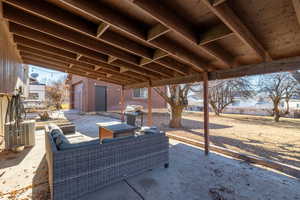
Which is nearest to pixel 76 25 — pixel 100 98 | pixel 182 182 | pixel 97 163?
pixel 97 163

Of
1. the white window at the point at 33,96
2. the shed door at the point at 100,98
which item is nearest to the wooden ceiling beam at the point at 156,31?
the shed door at the point at 100,98

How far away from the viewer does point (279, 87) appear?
9.91 m

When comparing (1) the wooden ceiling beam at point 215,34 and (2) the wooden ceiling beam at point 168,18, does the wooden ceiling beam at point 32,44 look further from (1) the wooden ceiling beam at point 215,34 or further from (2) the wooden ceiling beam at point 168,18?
(1) the wooden ceiling beam at point 215,34

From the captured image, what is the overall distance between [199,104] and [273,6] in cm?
2286

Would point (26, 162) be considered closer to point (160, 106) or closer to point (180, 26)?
point (180, 26)

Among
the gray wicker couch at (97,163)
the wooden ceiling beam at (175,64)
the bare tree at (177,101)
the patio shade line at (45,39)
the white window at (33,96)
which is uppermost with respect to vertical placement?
the patio shade line at (45,39)

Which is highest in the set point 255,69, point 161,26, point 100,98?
point 161,26

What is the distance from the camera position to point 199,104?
23.3 metres

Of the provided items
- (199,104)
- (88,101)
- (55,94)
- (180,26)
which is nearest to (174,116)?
(180,26)

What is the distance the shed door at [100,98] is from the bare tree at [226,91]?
9.86 m

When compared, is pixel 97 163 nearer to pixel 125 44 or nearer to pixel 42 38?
pixel 125 44

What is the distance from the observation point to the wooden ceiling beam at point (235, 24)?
59.9 inches

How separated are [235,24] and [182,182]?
255 cm

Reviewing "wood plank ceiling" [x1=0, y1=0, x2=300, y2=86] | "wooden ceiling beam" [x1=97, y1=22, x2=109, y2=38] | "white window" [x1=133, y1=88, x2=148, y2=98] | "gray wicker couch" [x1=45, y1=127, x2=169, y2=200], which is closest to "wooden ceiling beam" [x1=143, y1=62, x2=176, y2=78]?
"wood plank ceiling" [x1=0, y1=0, x2=300, y2=86]
